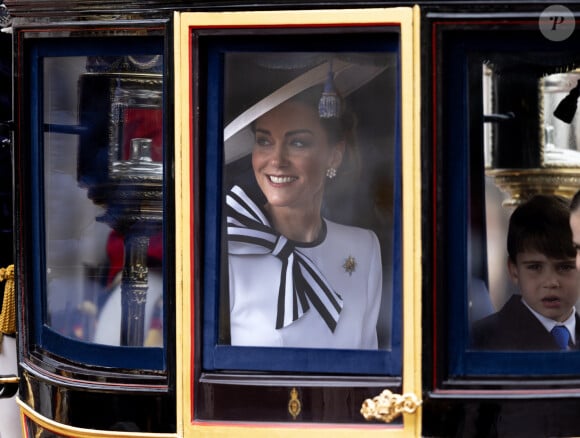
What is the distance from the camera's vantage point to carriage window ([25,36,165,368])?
3014mm

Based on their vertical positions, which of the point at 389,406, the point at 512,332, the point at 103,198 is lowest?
the point at 389,406

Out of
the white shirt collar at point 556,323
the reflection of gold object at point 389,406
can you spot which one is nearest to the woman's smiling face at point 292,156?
the reflection of gold object at point 389,406

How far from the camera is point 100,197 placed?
10.1 feet

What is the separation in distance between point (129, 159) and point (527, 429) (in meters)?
1.28

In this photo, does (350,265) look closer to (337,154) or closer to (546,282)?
(337,154)

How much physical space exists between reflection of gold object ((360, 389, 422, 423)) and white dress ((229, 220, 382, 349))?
0.14 meters

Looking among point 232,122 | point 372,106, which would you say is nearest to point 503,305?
point 372,106

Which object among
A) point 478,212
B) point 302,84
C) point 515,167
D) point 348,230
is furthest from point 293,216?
point 515,167

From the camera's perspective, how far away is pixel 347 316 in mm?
2859

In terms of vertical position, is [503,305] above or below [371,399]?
above

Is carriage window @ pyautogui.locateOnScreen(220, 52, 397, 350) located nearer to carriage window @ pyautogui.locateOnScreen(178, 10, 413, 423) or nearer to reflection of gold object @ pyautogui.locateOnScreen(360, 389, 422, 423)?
carriage window @ pyautogui.locateOnScreen(178, 10, 413, 423)

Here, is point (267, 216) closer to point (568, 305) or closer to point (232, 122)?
point (232, 122)

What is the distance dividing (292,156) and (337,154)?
0.39 ft

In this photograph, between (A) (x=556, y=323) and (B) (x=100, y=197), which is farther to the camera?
(B) (x=100, y=197)
